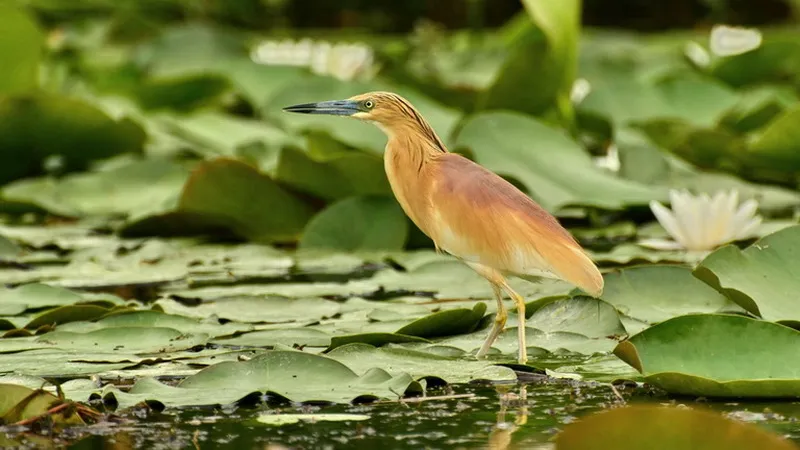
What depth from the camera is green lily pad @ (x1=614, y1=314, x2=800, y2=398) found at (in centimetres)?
229

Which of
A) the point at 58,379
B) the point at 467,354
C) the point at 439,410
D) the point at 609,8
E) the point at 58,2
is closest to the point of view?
the point at 439,410

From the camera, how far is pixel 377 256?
3.82m

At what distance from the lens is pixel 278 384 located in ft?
7.38

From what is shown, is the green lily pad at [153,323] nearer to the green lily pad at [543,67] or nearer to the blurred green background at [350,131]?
the blurred green background at [350,131]

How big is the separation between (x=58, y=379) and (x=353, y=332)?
0.64 meters

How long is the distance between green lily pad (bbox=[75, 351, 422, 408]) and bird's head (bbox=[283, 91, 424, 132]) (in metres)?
0.52

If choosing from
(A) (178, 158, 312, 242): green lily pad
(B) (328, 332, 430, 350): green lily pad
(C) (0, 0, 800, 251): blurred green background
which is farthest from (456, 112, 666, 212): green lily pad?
(B) (328, 332, 430, 350): green lily pad

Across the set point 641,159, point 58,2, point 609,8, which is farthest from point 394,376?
point 609,8

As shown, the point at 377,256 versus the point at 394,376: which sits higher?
the point at 377,256

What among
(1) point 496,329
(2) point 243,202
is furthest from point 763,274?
(2) point 243,202

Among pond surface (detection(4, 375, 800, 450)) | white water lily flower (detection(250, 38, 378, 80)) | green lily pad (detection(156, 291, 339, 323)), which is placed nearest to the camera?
pond surface (detection(4, 375, 800, 450))

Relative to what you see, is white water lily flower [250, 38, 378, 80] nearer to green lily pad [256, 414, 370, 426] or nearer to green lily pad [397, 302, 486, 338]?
green lily pad [397, 302, 486, 338]

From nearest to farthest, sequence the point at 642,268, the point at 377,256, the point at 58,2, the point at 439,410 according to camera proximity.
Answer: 1. the point at 439,410
2. the point at 642,268
3. the point at 377,256
4. the point at 58,2

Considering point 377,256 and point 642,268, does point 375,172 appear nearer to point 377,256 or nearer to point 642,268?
point 377,256
